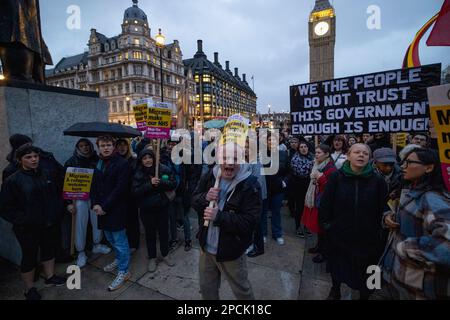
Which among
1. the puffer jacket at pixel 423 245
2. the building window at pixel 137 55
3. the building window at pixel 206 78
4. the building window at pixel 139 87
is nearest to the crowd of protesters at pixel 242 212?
the puffer jacket at pixel 423 245

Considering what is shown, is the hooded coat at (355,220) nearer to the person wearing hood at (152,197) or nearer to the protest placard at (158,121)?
the person wearing hood at (152,197)

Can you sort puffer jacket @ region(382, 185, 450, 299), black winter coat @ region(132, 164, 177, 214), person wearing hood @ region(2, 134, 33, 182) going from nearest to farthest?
puffer jacket @ region(382, 185, 450, 299) → person wearing hood @ region(2, 134, 33, 182) → black winter coat @ region(132, 164, 177, 214)

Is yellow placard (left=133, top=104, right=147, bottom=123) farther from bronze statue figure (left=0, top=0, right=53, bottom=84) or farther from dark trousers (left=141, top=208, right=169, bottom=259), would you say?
bronze statue figure (left=0, top=0, right=53, bottom=84)

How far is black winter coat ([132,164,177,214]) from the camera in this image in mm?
3404

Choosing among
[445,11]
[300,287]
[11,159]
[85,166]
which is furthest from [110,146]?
[445,11]

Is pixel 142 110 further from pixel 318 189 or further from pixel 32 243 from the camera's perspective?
pixel 318 189

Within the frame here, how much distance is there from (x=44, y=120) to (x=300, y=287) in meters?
5.21

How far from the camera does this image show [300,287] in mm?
3072

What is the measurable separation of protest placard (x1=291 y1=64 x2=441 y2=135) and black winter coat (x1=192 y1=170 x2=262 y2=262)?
2.79 metres

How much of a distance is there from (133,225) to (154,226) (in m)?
0.75

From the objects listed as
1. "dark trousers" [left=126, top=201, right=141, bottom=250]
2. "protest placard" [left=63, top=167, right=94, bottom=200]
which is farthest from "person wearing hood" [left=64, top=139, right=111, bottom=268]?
"dark trousers" [left=126, top=201, right=141, bottom=250]

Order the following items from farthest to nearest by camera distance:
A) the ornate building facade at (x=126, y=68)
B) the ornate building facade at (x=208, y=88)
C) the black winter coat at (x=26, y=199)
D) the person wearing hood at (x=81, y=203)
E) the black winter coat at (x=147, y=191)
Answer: the ornate building facade at (x=208, y=88) → the ornate building facade at (x=126, y=68) → the person wearing hood at (x=81, y=203) → the black winter coat at (x=147, y=191) → the black winter coat at (x=26, y=199)

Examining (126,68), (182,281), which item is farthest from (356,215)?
(126,68)

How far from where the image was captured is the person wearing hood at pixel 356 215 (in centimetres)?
248
